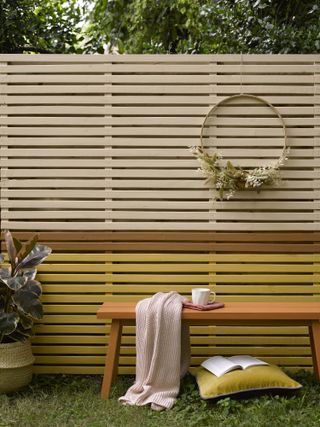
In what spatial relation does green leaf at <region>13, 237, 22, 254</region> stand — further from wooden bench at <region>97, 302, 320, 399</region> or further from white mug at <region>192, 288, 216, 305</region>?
white mug at <region>192, 288, 216, 305</region>

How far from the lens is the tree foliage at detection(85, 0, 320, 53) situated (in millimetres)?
6109

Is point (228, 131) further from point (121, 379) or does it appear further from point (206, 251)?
point (121, 379)

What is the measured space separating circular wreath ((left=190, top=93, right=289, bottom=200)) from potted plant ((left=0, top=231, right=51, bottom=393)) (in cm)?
121

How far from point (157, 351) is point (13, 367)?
3.15ft

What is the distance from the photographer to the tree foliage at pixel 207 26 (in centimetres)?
611

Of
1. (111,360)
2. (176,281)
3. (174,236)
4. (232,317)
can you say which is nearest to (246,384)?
(232,317)

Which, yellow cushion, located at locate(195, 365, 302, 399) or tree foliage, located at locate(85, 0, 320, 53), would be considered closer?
yellow cushion, located at locate(195, 365, 302, 399)

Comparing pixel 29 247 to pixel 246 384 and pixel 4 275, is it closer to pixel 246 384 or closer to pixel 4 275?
pixel 4 275

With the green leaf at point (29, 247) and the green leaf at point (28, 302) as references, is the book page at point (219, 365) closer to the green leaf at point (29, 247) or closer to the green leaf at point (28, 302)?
the green leaf at point (28, 302)

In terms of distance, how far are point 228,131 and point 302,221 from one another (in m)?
0.83

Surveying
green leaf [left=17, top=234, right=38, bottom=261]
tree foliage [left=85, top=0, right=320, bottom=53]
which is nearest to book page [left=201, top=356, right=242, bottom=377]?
green leaf [left=17, top=234, right=38, bottom=261]

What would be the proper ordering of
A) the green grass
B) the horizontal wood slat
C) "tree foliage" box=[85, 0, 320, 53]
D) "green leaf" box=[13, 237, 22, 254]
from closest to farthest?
the green grass, "green leaf" box=[13, 237, 22, 254], the horizontal wood slat, "tree foliage" box=[85, 0, 320, 53]

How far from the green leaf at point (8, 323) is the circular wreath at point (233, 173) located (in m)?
1.60

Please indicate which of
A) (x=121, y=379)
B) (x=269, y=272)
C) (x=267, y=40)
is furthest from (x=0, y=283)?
(x=267, y=40)
